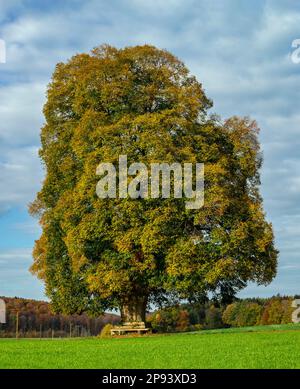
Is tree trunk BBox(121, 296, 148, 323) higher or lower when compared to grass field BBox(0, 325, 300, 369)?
higher

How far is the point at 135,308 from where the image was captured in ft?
133

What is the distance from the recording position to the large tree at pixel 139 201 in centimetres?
3722

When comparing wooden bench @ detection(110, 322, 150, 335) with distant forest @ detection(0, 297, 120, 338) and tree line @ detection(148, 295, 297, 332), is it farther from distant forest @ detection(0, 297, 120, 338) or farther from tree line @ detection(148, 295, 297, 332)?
distant forest @ detection(0, 297, 120, 338)

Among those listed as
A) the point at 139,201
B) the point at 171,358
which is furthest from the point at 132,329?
the point at 171,358

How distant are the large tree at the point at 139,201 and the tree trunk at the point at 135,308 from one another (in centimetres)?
7

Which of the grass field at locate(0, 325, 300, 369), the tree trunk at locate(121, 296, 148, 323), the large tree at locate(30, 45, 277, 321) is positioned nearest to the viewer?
the grass field at locate(0, 325, 300, 369)

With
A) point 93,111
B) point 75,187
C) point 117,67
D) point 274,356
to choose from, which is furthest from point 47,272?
point 274,356

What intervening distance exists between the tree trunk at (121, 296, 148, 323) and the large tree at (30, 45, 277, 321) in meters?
0.07

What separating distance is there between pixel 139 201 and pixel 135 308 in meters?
7.10

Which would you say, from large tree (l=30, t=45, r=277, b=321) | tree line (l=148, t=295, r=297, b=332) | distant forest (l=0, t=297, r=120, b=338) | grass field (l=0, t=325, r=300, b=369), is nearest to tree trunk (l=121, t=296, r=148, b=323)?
large tree (l=30, t=45, r=277, b=321)

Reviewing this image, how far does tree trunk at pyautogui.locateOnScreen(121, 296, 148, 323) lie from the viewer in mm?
40469

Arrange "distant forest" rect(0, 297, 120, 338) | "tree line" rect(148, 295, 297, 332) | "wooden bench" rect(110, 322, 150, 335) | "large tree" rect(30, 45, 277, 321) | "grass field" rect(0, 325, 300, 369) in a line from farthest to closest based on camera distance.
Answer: "distant forest" rect(0, 297, 120, 338), "tree line" rect(148, 295, 297, 332), "wooden bench" rect(110, 322, 150, 335), "large tree" rect(30, 45, 277, 321), "grass field" rect(0, 325, 300, 369)
